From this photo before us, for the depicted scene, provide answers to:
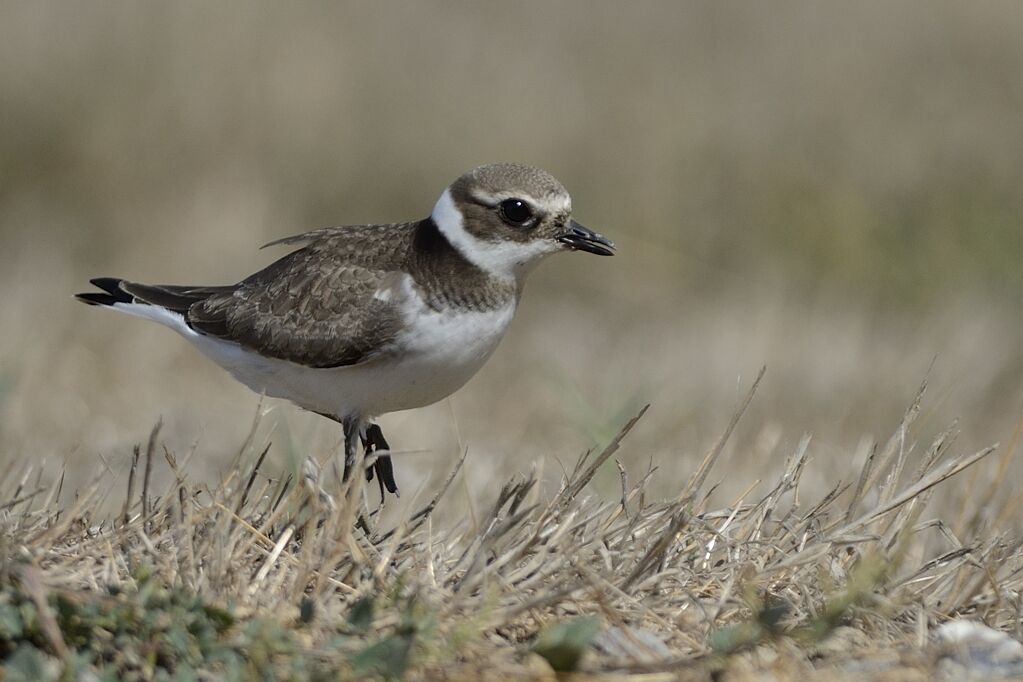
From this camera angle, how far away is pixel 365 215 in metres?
11.5

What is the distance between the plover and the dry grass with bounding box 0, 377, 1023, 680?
76 cm

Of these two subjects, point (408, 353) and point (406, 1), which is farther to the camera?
point (406, 1)

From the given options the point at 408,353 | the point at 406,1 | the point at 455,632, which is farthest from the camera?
the point at 406,1

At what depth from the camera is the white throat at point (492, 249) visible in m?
5.09

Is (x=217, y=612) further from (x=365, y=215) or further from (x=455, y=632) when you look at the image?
(x=365, y=215)

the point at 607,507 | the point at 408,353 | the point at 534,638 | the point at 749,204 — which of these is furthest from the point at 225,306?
the point at 749,204

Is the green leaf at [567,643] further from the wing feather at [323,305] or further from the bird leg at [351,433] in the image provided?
the bird leg at [351,433]

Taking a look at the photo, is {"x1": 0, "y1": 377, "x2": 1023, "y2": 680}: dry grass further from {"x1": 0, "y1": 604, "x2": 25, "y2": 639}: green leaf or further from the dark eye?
the dark eye

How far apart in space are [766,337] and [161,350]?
3.58 metres

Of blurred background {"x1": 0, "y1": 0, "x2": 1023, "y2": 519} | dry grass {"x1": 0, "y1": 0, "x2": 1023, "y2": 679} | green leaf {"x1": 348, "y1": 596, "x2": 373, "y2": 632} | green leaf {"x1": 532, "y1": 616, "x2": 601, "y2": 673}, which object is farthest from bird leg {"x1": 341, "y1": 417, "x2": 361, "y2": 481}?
green leaf {"x1": 532, "y1": 616, "x2": 601, "y2": 673}

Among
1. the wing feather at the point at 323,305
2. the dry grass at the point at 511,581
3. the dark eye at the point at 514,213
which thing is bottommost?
the dry grass at the point at 511,581

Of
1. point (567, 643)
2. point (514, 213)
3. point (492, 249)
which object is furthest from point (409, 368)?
point (567, 643)

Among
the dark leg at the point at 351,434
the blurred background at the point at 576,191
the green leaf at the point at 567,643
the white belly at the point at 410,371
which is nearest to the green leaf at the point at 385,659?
the green leaf at the point at 567,643

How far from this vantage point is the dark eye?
16.9ft
